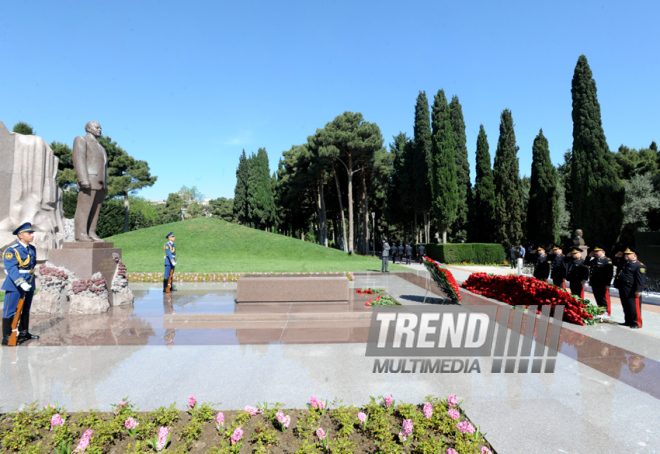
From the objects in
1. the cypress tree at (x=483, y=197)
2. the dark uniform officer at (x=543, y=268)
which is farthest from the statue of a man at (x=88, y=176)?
the cypress tree at (x=483, y=197)

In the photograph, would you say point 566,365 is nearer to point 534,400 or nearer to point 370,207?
point 534,400

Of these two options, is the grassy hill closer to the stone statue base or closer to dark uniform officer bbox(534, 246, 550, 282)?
dark uniform officer bbox(534, 246, 550, 282)

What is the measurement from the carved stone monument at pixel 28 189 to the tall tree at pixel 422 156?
29.9m

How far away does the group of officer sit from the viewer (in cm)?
750

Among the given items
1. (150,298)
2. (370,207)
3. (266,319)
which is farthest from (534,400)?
(370,207)

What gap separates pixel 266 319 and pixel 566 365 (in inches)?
193

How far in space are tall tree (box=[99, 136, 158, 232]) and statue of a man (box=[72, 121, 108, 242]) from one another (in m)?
40.7

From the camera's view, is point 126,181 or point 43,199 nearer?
point 43,199

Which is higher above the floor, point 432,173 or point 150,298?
point 432,173

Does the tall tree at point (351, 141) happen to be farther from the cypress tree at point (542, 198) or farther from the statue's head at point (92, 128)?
the statue's head at point (92, 128)

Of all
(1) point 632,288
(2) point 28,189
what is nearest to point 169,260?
(2) point 28,189

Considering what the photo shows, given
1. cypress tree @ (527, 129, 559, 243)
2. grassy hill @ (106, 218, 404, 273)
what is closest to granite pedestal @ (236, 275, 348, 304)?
grassy hill @ (106, 218, 404, 273)

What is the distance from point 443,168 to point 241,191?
34.0 m

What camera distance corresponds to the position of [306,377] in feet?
14.8
